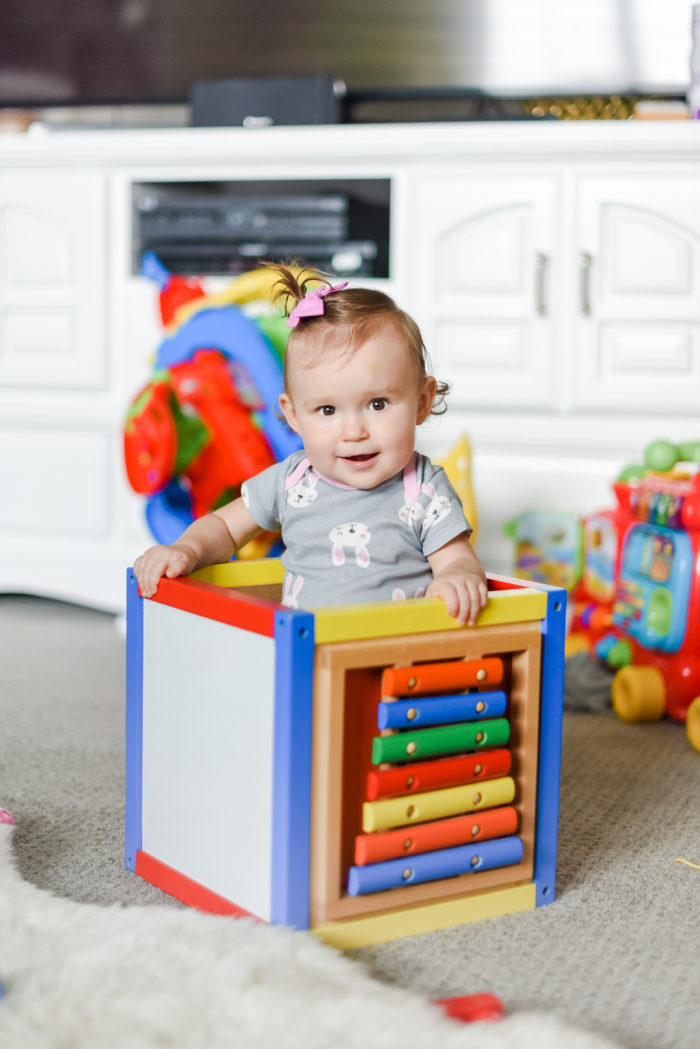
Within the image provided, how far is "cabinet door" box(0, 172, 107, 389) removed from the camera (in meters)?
2.31

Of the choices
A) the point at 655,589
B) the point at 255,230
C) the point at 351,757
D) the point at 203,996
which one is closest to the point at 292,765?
the point at 351,757

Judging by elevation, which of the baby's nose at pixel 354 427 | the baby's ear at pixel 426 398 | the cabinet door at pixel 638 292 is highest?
the cabinet door at pixel 638 292

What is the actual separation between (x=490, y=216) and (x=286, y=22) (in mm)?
800

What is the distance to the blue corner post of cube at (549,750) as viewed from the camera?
39.6 inches

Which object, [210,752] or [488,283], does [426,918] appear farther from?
[488,283]

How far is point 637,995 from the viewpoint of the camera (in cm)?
85

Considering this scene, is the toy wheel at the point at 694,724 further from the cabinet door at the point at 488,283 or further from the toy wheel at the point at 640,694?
the cabinet door at the point at 488,283

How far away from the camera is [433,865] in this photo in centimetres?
94

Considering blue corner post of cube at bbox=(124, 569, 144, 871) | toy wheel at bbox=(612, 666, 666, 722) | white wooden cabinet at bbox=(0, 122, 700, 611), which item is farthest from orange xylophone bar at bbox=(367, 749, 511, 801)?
white wooden cabinet at bbox=(0, 122, 700, 611)

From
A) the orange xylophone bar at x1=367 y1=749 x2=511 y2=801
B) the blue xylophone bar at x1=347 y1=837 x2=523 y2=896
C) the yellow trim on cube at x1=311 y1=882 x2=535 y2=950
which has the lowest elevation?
the yellow trim on cube at x1=311 y1=882 x2=535 y2=950

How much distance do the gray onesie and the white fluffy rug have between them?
0.31 m

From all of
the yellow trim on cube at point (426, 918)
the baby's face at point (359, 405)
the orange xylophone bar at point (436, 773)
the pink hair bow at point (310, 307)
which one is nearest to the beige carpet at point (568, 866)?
the yellow trim on cube at point (426, 918)

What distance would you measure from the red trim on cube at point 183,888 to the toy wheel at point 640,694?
31.9 inches

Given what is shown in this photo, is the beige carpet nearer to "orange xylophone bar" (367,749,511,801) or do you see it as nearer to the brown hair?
"orange xylophone bar" (367,749,511,801)
